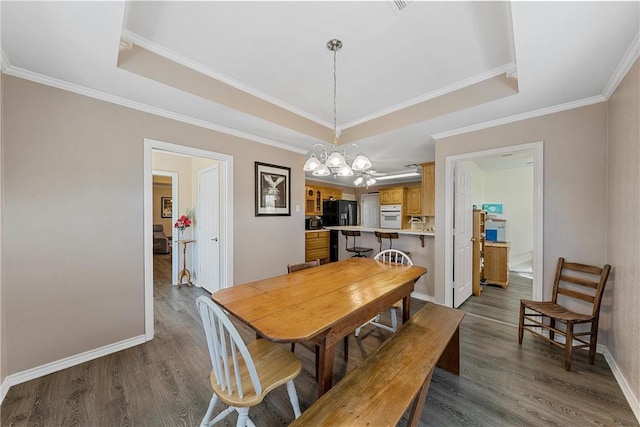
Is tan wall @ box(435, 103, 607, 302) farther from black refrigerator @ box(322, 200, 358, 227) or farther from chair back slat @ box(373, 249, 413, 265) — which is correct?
black refrigerator @ box(322, 200, 358, 227)

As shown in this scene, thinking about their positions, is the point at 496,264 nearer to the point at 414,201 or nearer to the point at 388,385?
the point at 414,201

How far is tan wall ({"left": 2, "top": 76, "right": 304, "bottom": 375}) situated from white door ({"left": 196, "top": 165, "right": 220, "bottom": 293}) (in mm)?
1141

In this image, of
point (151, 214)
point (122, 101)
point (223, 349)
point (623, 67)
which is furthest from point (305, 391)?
point (623, 67)

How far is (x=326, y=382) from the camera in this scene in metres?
1.32

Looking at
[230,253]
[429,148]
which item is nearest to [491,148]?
[429,148]

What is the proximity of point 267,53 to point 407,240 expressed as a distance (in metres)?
3.20

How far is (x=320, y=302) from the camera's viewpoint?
1.52 m

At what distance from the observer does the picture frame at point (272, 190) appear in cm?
345

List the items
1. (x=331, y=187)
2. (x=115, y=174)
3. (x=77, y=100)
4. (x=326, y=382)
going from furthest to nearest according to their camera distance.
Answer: (x=331, y=187)
(x=115, y=174)
(x=77, y=100)
(x=326, y=382)

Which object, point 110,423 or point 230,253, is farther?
point 230,253

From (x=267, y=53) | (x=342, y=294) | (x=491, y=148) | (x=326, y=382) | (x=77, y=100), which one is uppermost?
(x=267, y=53)

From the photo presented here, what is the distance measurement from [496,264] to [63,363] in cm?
588

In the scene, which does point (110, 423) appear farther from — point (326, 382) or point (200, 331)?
point (326, 382)

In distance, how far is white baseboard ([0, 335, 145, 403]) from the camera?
177cm
